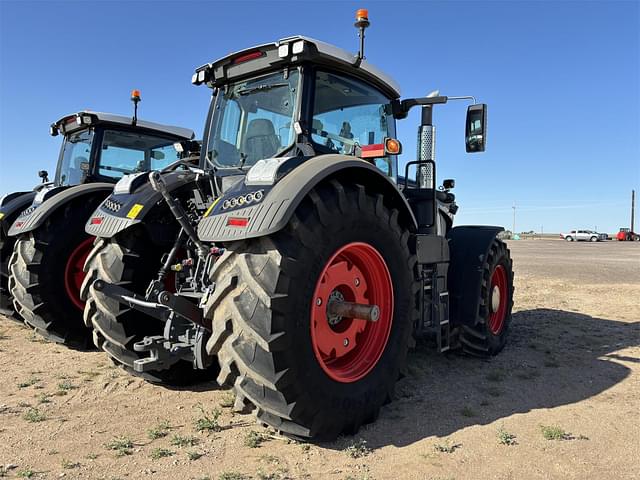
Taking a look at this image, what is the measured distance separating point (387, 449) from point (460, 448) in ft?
1.44

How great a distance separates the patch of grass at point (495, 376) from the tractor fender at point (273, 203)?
2.44 m

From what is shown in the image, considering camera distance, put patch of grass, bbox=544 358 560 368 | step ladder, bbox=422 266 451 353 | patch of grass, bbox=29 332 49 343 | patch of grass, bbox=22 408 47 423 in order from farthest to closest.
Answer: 1. patch of grass, bbox=29 332 49 343
2. patch of grass, bbox=544 358 560 368
3. step ladder, bbox=422 266 451 353
4. patch of grass, bbox=22 408 47 423

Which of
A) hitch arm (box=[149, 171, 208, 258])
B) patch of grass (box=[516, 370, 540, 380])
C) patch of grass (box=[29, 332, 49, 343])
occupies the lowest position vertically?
patch of grass (box=[29, 332, 49, 343])

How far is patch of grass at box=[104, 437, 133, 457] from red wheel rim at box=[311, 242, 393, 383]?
127 cm

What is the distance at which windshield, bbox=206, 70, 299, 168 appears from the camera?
3.66 m

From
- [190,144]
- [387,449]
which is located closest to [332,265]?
[387,449]

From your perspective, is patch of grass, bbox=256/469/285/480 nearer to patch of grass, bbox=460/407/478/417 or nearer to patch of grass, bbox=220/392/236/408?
patch of grass, bbox=220/392/236/408

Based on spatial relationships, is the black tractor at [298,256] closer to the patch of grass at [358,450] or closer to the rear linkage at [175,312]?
the rear linkage at [175,312]

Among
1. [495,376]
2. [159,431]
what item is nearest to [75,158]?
[159,431]

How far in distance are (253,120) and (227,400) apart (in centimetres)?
223

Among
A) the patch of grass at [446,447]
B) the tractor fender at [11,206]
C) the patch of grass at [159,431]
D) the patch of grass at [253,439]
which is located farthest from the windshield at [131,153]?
the patch of grass at [446,447]

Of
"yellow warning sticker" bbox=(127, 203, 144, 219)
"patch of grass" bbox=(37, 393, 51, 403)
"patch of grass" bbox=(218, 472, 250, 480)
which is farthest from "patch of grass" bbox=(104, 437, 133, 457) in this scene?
"yellow warning sticker" bbox=(127, 203, 144, 219)

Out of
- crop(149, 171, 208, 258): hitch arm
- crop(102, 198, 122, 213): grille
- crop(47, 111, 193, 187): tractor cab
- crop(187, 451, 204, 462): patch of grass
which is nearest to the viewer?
crop(187, 451, 204, 462): patch of grass

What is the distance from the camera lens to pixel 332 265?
10.3 feet
